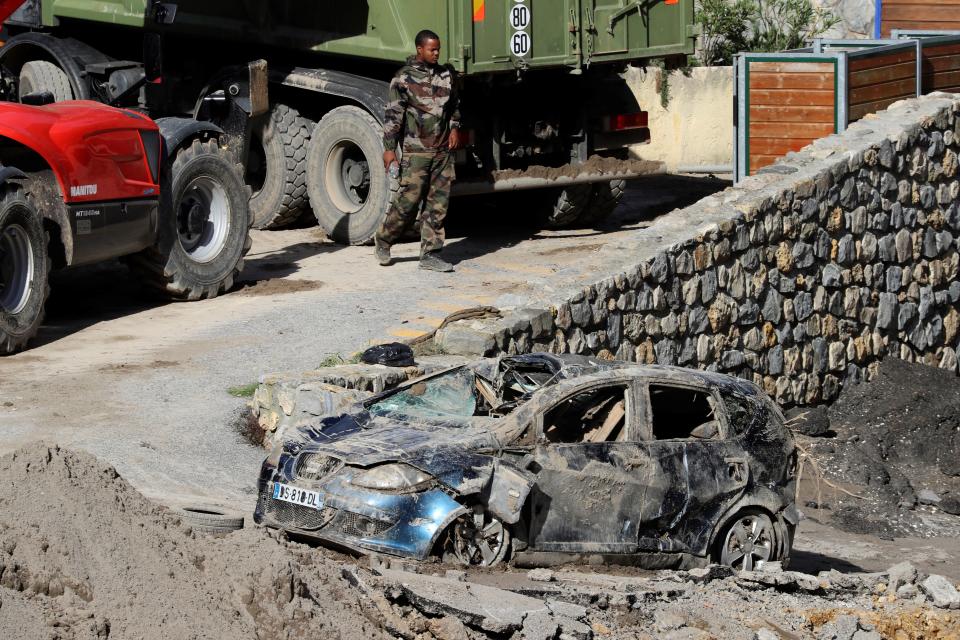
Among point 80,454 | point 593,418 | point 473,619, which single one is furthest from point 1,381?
point 473,619

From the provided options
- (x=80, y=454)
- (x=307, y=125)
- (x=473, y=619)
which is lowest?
(x=473, y=619)

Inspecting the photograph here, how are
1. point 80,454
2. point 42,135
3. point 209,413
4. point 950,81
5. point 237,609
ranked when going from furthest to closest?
1. point 950,81
2. point 42,135
3. point 209,413
4. point 80,454
5. point 237,609

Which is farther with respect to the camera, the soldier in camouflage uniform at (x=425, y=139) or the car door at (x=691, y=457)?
the soldier in camouflage uniform at (x=425, y=139)

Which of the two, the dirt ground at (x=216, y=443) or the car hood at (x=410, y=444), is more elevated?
the car hood at (x=410, y=444)

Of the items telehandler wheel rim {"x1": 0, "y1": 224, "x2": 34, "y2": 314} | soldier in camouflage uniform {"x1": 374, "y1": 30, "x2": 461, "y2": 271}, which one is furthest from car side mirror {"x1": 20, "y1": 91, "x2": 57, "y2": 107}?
soldier in camouflage uniform {"x1": 374, "y1": 30, "x2": 461, "y2": 271}

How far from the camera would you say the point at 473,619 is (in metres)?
6.21

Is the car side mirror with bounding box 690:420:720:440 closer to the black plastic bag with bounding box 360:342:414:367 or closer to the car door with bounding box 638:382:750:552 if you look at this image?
the car door with bounding box 638:382:750:552

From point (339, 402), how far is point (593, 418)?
203 cm

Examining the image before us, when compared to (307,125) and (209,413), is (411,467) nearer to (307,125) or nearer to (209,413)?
(209,413)

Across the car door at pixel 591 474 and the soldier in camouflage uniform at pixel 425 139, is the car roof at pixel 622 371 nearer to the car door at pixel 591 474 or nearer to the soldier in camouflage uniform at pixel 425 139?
the car door at pixel 591 474

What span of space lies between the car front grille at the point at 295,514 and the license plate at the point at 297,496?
0.07 feet

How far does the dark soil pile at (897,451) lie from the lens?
12.2m

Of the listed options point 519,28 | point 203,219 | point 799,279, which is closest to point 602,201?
point 519,28

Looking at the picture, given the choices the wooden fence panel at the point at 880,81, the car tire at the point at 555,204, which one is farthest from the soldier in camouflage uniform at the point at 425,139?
the wooden fence panel at the point at 880,81
